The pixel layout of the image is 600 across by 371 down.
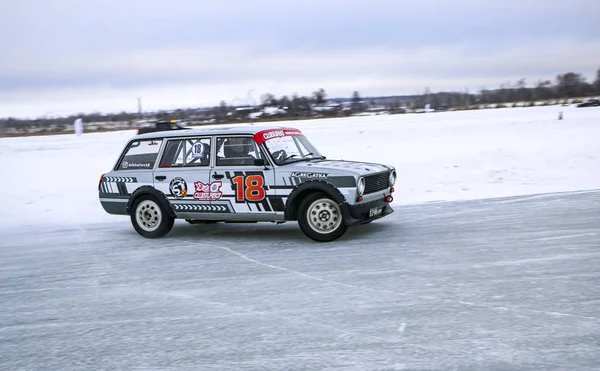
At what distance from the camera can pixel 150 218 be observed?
1023cm

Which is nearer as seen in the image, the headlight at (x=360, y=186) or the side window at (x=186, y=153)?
the headlight at (x=360, y=186)

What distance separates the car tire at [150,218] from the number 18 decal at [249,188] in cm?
136

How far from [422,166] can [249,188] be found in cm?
1016

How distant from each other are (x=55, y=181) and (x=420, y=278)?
13.9 m

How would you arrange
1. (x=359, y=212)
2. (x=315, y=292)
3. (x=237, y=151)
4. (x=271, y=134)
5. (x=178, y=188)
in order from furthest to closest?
(x=178, y=188) → (x=271, y=134) → (x=237, y=151) → (x=359, y=212) → (x=315, y=292)

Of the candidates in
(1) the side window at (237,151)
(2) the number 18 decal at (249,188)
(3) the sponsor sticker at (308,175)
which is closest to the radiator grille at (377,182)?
(3) the sponsor sticker at (308,175)

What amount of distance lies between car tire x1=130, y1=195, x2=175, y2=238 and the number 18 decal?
4.45 ft

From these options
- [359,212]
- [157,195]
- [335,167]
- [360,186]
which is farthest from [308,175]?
[157,195]

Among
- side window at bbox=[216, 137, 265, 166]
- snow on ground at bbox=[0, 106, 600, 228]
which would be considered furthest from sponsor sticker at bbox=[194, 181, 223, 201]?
snow on ground at bbox=[0, 106, 600, 228]

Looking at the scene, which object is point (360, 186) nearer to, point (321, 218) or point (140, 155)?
point (321, 218)

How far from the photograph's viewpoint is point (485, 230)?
9.62 meters

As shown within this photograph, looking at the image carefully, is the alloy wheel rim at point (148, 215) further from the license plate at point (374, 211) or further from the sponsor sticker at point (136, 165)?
the license plate at point (374, 211)

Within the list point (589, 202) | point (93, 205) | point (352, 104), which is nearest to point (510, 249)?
point (589, 202)

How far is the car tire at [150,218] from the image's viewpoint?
10117 mm
